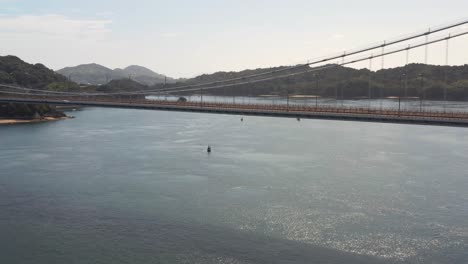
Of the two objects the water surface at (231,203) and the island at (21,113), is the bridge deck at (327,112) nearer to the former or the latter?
the water surface at (231,203)

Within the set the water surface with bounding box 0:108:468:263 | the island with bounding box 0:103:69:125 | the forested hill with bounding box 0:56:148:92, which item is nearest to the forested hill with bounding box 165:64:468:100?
the island with bounding box 0:103:69:125

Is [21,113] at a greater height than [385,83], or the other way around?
[385,83]

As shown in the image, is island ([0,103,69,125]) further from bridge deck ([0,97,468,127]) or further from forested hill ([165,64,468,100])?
bridge deck ([0,97,468,127])

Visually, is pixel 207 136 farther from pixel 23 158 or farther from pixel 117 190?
pixel 117 190

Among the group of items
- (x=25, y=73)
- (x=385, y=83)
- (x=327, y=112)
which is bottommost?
(x=327, y=112)

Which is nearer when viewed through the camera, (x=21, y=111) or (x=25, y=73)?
(x=21, y=111)

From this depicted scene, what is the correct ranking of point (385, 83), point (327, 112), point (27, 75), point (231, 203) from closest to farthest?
1. point (231, 203)
2. point (327, 112)
3. point (385, 83)
4. point (27, 75)

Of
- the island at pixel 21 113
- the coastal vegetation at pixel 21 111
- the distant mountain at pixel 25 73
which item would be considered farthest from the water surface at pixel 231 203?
the distant mountain at pixel 25 73

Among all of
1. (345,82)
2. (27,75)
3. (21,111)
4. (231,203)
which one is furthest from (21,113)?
(345,82)

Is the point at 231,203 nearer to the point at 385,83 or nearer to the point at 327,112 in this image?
the point at 327,112
